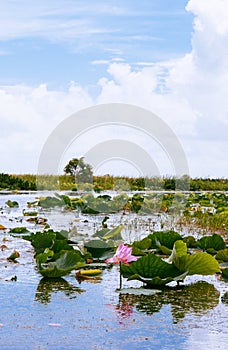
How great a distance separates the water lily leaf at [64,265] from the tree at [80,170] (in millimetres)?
11222

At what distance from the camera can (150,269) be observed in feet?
12.5

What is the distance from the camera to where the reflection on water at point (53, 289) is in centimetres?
356

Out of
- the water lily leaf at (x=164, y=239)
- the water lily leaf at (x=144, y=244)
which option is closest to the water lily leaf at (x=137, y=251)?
the water lily leaf at (x=144, y=244)

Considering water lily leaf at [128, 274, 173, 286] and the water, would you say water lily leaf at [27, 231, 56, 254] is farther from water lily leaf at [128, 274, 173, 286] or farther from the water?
water lily leaf at [128, 274, 173, 286]

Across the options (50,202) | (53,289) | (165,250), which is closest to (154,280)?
(53,289)

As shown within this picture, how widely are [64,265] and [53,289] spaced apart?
423mm

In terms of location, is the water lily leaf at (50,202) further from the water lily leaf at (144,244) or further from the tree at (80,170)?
the water lily leaf at (144,244)

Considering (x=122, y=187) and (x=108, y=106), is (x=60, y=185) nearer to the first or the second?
(x=122, y=187)

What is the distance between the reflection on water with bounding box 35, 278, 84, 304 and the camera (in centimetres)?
356

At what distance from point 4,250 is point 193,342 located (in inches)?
119

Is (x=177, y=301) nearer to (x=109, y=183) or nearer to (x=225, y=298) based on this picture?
(x=225, y=298)

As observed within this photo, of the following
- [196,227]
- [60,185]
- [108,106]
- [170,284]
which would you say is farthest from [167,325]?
[60,185]

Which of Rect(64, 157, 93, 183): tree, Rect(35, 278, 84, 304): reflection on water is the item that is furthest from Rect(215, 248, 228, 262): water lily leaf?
Rect(64, 157, 93, 183): tree

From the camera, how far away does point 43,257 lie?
13.8 feet
